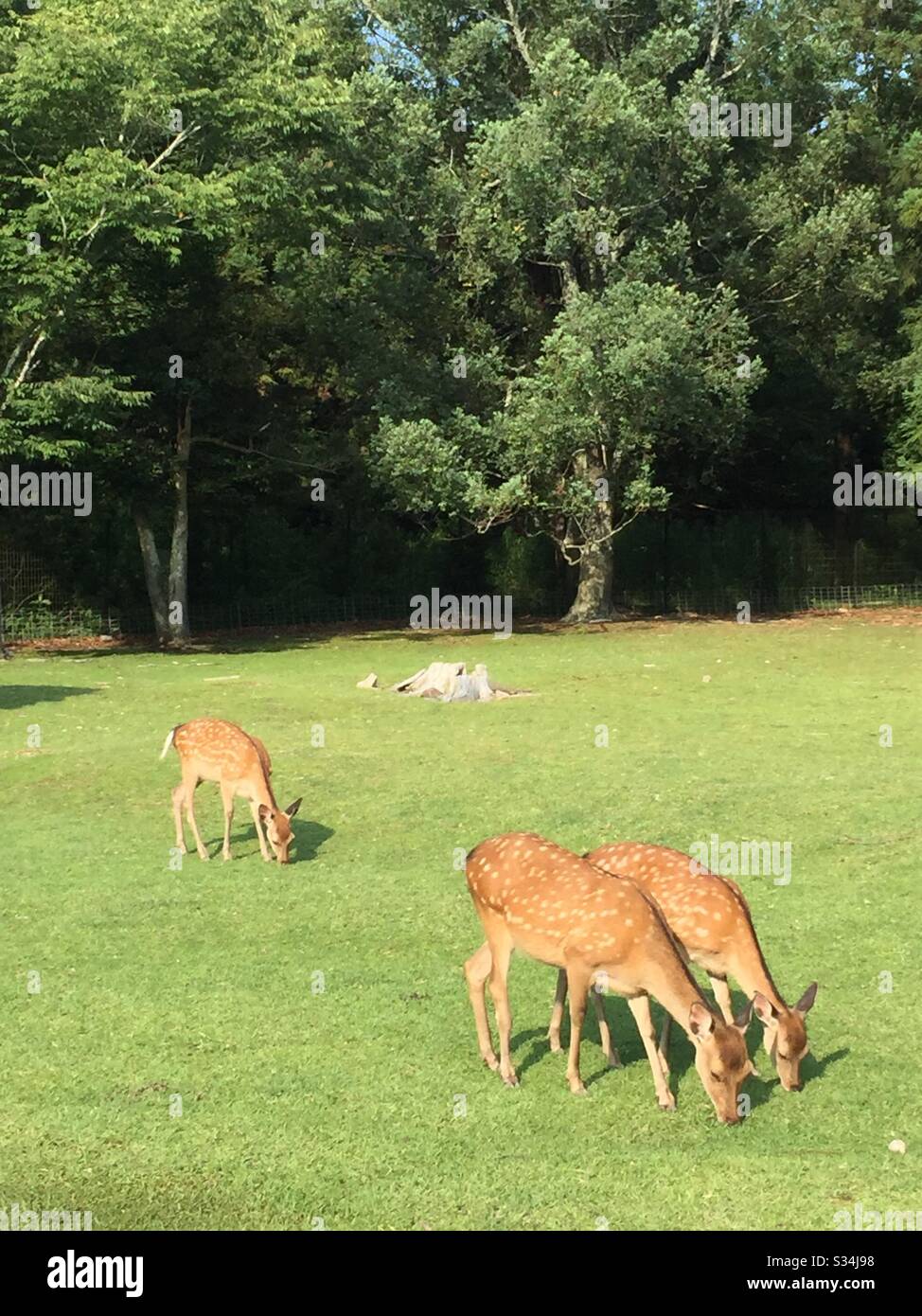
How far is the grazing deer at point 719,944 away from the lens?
653cm

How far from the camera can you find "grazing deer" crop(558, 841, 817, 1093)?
653cm

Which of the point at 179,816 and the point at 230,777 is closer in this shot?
the point at 230,777

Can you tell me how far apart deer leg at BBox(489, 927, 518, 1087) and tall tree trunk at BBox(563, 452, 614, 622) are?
28.3 metres

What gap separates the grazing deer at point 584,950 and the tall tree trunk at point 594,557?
92.6 feet

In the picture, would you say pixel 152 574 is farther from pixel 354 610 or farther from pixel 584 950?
pixel 584 950

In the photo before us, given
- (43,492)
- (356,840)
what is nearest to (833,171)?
(43,492)

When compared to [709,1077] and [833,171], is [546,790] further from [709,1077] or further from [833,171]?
[833,171]

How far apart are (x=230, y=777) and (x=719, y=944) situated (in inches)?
215

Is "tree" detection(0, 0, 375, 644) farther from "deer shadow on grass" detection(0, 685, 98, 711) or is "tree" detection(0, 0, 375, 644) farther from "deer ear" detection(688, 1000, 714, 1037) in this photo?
"deer ear" detection(688, 1000, 714, 1037)

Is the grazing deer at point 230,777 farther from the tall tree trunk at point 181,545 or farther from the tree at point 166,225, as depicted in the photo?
the tall tree trunk at point 181,545

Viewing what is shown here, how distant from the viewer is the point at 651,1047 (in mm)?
6566

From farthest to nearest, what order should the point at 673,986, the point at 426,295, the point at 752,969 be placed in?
the point at 426,295 → the point at 752,969 → the point at 673,986

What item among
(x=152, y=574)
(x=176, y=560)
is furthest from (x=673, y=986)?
(x=152, y=574)

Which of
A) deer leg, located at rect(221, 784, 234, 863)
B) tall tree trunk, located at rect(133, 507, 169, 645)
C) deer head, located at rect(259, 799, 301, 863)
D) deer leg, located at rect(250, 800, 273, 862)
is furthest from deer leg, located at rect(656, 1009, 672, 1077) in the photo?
tall tree trunk, located at rect(133, 507, 169, 645)
